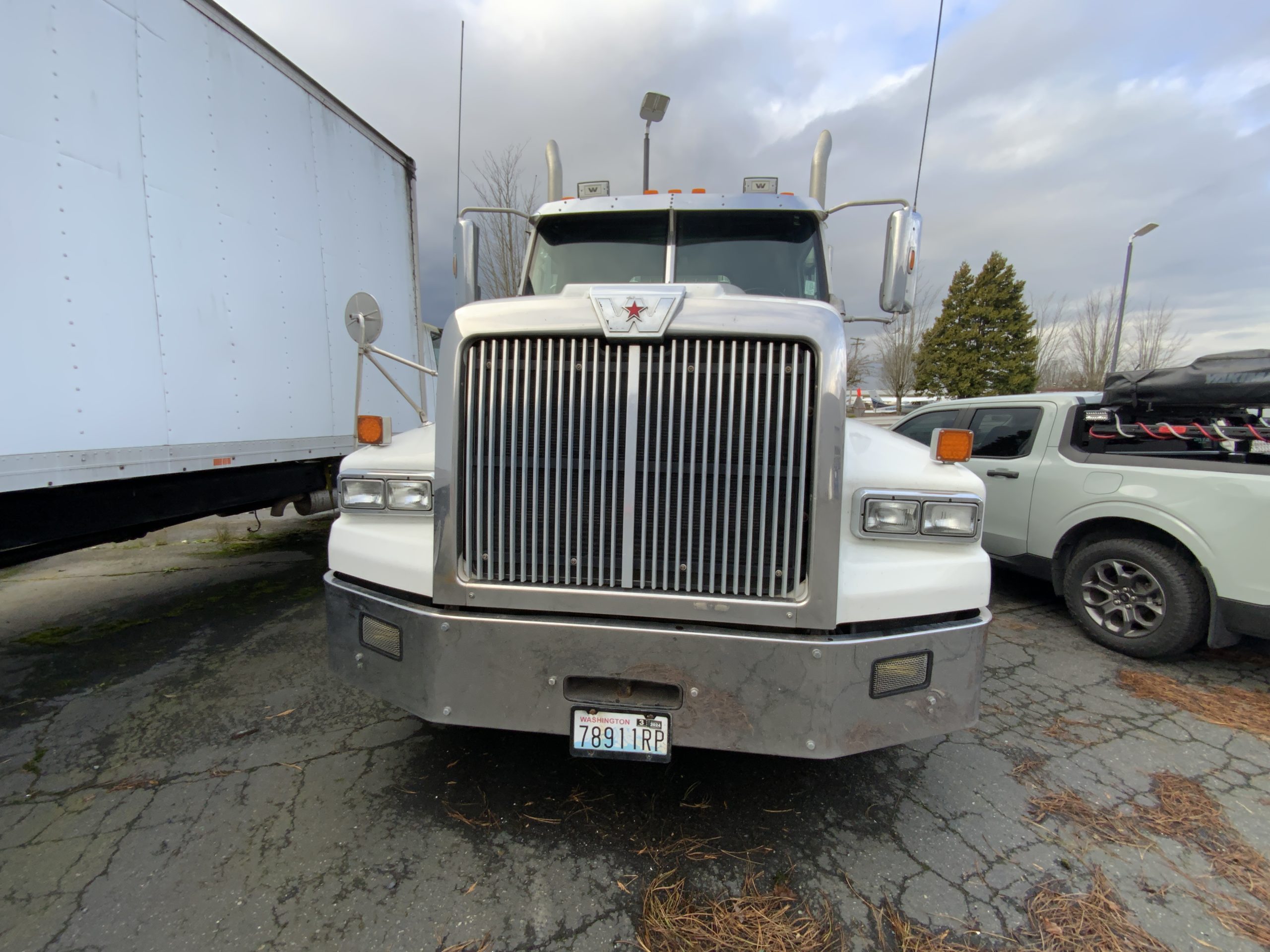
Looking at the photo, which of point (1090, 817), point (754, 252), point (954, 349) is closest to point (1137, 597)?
point (1090, 817)

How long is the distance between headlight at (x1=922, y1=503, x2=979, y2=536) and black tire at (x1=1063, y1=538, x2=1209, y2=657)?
279 cm

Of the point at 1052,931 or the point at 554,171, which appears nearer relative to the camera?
the point at 1052,931

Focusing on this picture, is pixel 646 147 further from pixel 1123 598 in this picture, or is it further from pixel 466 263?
pixel 1123 598

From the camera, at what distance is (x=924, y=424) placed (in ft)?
20.3

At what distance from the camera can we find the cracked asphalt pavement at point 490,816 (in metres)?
1.92

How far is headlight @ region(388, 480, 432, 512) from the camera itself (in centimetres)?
226

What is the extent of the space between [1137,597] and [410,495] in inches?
185

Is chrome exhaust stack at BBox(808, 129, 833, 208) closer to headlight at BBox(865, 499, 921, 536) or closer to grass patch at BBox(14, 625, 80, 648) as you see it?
headlight at BBox(865, 499, 921, 536)

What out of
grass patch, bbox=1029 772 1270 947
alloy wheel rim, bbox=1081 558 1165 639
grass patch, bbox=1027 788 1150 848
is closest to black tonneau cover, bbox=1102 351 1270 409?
alloy wheel rim, bbox=1081 558 1165 639

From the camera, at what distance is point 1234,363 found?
3.99 m

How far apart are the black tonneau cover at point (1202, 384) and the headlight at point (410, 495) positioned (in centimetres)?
501

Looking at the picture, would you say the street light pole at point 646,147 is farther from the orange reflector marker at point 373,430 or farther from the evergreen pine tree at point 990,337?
the evergreen pine tree at point 990,337

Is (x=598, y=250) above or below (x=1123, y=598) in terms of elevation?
above

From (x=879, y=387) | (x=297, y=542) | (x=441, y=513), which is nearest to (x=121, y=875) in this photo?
(x=441, y=513)
